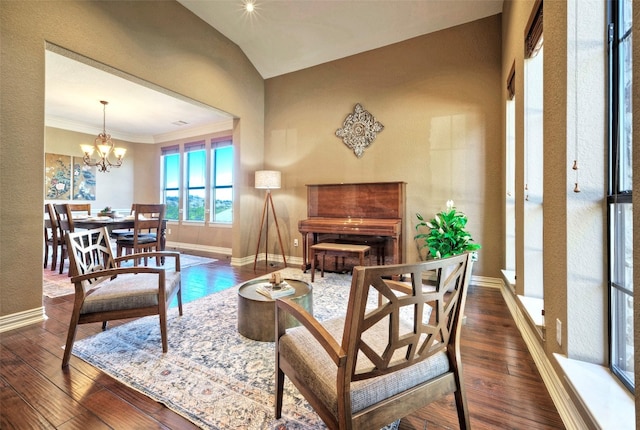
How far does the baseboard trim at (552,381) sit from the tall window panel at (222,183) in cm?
535

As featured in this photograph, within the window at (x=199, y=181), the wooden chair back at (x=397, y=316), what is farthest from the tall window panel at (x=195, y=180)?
the wooden chair back at (x=397, y=316)

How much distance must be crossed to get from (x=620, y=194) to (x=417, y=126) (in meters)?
2.95

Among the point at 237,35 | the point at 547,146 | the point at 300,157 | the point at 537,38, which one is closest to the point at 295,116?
the point at 300,157

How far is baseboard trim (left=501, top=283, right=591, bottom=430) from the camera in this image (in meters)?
1.24

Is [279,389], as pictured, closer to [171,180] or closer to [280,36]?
[280,36]

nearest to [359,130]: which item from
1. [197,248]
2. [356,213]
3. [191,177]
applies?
[356,213]

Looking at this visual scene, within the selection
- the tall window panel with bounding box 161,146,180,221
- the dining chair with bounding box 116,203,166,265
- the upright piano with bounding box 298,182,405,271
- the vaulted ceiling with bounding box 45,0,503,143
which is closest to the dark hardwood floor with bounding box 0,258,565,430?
the upright piano with bounding box 298,182,405,271

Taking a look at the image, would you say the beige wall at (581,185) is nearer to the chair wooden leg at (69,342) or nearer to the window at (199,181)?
the chair wooden leg at (69,342)

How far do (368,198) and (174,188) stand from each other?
5132mm

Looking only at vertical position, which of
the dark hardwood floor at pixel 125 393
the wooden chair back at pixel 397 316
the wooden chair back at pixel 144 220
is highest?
the wooden chair back at pixel 144 220

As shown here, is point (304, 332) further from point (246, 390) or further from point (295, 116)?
point (295, 116)

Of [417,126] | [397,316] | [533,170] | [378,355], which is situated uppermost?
[417,126]

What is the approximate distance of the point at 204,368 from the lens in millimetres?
1749

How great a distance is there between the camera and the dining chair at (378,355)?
2.86 feet
